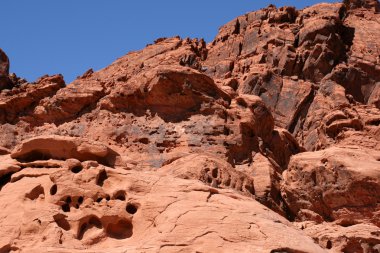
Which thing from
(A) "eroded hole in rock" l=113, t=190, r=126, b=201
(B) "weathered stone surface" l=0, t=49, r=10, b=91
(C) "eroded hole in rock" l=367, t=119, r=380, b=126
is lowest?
(A) "eroded hole in rock" l=113, t=190, r=126, b=201

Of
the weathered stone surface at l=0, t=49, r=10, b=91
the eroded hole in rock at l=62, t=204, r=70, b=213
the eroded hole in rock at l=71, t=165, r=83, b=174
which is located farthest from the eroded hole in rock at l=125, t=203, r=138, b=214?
the weathered stone surface at l=0, t=49, r=10, b=91

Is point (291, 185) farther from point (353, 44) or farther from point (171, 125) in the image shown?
point (353, 44)

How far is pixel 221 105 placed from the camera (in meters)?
23.3

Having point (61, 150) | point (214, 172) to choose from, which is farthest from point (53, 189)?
point (214, 172)

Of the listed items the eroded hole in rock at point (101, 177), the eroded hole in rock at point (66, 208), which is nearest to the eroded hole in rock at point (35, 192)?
the eroded hole in rock at point (66, 208)

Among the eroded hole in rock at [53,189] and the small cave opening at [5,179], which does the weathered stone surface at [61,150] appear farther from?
the eroded hole in rock at [53,189]

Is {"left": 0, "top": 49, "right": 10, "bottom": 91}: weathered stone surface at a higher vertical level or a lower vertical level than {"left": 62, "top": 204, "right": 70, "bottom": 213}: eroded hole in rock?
higher

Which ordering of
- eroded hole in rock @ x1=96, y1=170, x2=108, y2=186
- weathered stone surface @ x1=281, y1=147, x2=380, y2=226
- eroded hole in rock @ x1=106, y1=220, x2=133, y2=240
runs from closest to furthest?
eroded hole in rock @ x1=106, y1=220, x2=133, y2=240, eroded hole in rock @ x1=96, y1=170, x2=108, y2=186, weathered stone surface @ x1=281, y1=147, x2=380, y2=226

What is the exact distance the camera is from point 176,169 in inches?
720

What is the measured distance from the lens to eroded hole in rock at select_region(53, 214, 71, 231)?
1329 cm

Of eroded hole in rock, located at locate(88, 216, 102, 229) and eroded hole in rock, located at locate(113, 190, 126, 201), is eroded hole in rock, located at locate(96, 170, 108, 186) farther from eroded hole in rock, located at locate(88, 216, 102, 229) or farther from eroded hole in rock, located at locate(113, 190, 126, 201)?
eroded hole in rock, located at locate(88, 216, 102, 229)

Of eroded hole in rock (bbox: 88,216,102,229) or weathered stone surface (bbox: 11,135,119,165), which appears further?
weathered stone surface (bbox: 11,135,119,165)

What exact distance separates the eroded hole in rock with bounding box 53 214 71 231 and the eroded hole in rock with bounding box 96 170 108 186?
1.46 meters

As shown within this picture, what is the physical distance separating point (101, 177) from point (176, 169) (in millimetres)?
3973
